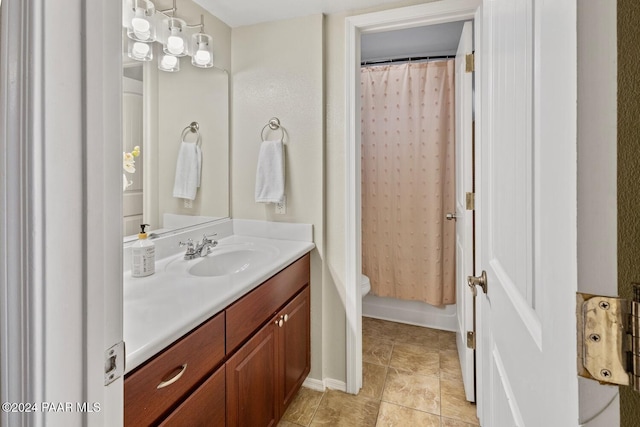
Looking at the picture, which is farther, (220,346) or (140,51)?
(140,51)

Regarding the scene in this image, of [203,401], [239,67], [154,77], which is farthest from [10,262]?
[239,67]

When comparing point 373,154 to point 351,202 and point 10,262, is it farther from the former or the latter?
point 10,262

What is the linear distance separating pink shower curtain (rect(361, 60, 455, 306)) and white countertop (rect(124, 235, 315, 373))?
135 centimetres

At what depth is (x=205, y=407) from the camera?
1034mm

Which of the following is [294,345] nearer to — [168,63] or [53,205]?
[53,205]

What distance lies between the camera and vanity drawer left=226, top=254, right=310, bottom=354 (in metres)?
1.17

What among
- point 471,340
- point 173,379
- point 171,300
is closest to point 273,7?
point 171,300

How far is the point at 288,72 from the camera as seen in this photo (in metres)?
1.91

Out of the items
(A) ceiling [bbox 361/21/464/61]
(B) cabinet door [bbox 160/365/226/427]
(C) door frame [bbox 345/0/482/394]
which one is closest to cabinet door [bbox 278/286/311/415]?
(C) door frame [bbox 345/0/482/394]

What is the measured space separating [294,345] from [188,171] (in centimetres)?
113

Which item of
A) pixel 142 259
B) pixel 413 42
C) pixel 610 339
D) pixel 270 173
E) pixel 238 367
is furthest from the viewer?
pixel 413 42

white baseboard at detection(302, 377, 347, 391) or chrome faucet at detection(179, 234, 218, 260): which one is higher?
chrome faucet at detection(179, 234, 218, 260)

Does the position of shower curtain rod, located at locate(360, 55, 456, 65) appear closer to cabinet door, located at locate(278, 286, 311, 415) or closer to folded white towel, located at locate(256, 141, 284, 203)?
folded white towel, located at locate(256, 141, 284, 203)

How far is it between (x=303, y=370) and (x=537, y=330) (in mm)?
1531
